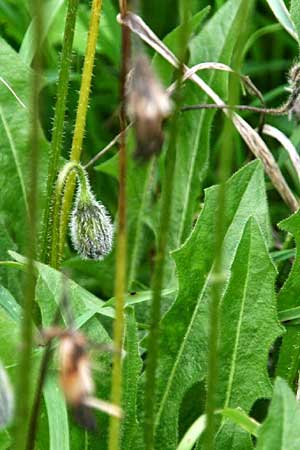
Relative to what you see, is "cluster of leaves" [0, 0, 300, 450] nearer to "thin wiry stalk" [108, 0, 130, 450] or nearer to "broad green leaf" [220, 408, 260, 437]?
"broad green leaf" [220, 408, 260, 437]

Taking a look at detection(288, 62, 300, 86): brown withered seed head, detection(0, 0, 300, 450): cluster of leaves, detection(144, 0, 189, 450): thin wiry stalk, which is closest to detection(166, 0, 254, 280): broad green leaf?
detection(0, 0, 300, 450): cluster of leaves

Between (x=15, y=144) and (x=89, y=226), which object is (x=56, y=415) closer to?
(x=89, y=226)

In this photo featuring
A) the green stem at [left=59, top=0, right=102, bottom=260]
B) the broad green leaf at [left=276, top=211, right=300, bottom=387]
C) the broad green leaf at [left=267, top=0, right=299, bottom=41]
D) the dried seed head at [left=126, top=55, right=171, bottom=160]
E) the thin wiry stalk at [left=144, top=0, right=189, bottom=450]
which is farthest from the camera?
the broad green leaf at [left=267, top=0, right=299, bottom=41]

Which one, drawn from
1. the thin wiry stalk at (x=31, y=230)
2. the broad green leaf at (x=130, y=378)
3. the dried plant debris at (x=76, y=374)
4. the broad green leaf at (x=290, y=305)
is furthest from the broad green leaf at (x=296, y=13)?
the dried plant debris at (x=76, y=374)

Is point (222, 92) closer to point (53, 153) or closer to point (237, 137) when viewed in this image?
point (237, 137)

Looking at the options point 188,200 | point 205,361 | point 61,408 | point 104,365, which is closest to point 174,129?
point 61,408

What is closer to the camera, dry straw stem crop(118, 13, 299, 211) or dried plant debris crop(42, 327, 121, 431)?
dried plant debris crop(42, 327, 121, 431)
